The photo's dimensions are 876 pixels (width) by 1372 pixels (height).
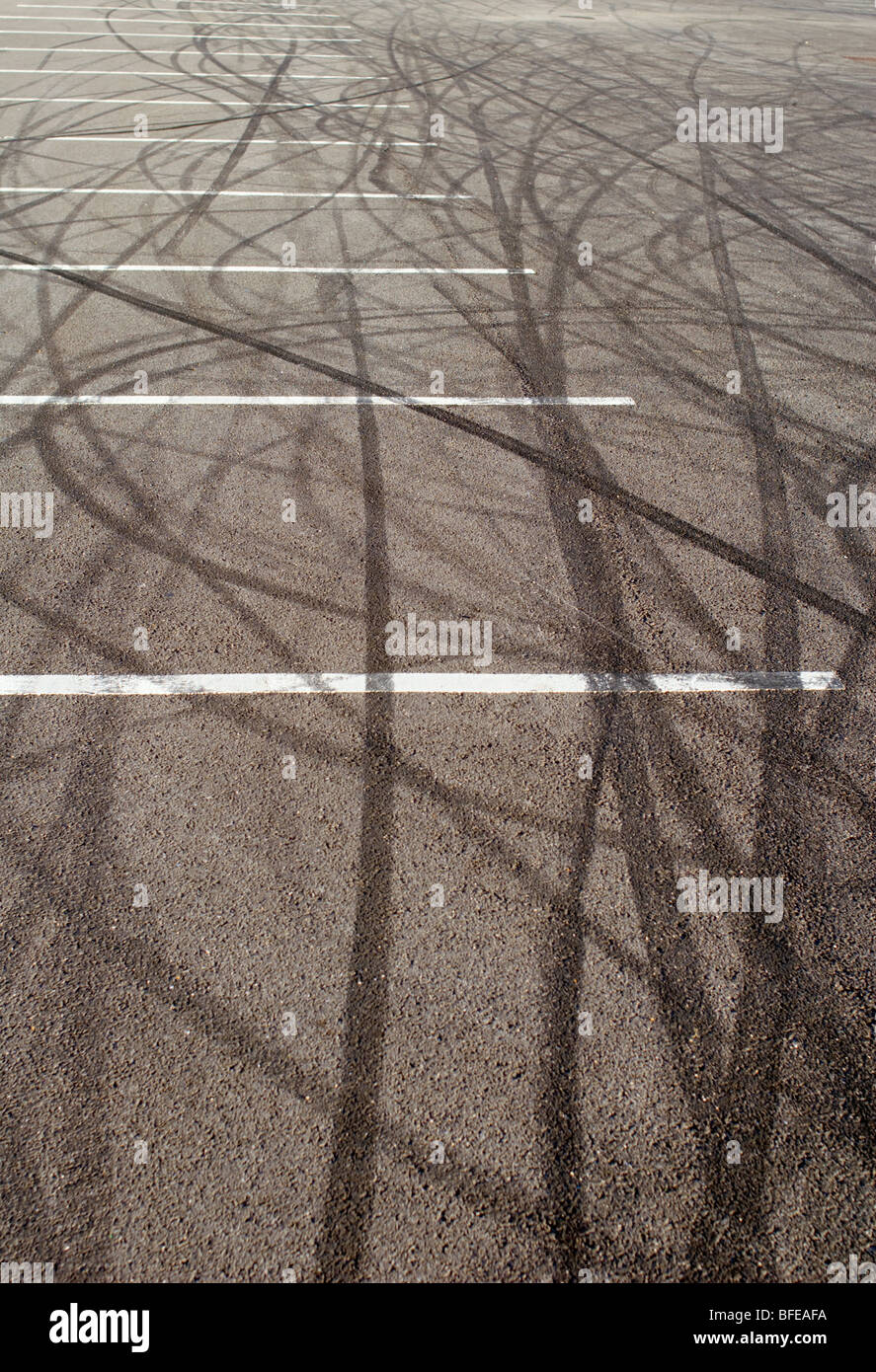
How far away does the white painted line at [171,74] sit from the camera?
52.2 feet

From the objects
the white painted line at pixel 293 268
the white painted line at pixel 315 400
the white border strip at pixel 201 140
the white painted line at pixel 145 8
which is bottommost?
the white painted line at pixel 315 400

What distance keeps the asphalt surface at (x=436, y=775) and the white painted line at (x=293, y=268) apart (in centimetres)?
14

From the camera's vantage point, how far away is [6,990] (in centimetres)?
357

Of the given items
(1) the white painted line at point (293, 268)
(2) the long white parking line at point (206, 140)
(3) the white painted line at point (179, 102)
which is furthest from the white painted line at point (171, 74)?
(1) the white painted line at point (293, 268)

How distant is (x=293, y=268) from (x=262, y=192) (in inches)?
100

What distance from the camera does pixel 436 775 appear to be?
4.47 m

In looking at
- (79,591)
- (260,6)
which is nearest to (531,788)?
(79,591)

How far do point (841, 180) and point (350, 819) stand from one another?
12.1 m

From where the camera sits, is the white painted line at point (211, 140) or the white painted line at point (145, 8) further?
the white painted line at point (145, 8)

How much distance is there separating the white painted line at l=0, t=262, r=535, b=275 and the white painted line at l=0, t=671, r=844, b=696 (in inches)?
232

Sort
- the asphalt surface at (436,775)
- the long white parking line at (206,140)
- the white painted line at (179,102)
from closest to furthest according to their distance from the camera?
1. the asphalt surface at (436,775)
2. the long white parking line at (206,140)
3. the white painted line at (179,102)

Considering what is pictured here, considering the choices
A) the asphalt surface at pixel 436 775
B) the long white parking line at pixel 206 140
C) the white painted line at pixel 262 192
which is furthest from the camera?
the long white parking line at pixel 206 140

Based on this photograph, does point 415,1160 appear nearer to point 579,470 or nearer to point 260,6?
point 579,470

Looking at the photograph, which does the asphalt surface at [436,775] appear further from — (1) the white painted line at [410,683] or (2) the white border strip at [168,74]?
(2) the white border strip at [168,74]
